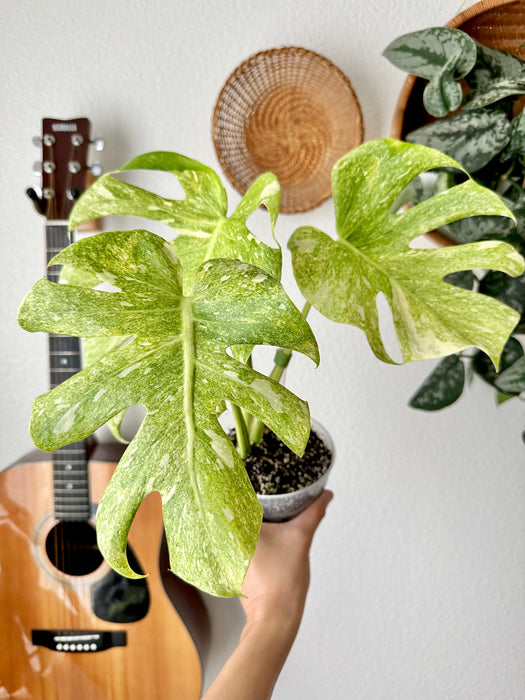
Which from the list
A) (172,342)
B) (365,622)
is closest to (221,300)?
(172,342)

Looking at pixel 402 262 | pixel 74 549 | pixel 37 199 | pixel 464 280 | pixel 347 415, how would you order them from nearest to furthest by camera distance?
pixel 402 262 → pixel 464 280 → pixel 37 199 → pixel 74 549 → pixel 347 415

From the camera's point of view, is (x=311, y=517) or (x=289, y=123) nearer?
(x=311, y=517)

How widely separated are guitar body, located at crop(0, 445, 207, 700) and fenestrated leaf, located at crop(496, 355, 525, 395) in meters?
0.69

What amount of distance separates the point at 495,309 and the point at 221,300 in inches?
11.4

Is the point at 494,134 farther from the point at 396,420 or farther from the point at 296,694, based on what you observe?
the point at 296,694

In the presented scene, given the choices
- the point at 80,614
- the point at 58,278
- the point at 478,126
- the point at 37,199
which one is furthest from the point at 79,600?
the point at 478,126

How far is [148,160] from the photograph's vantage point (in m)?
0.61

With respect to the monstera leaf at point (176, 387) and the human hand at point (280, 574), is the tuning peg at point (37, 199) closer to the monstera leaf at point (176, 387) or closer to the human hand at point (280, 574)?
the monstera leaf at point (176, 387)

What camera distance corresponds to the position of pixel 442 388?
880 millimetres

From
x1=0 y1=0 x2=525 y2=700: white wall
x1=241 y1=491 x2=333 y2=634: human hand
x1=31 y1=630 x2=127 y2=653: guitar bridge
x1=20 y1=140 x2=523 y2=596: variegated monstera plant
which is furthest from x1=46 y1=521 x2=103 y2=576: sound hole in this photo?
x1=20 y1=140 x2=523 y2=596: variegated monstera plant

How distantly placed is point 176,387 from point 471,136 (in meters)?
0.51

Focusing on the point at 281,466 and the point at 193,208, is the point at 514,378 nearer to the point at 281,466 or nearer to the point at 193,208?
the point at 281,466

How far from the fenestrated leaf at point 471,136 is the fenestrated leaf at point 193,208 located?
0.27 meters

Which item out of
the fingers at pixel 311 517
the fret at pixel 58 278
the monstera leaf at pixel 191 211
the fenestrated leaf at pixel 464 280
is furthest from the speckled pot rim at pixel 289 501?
the fret at pixel 58 278
